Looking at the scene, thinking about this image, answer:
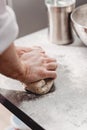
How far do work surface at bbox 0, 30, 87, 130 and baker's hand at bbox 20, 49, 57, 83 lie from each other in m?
0.04

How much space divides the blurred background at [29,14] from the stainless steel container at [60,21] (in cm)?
21

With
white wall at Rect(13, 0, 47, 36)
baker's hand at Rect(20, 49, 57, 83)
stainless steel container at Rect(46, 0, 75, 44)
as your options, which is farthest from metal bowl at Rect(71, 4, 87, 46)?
white wall at Rect(13, 0, 47, 36)

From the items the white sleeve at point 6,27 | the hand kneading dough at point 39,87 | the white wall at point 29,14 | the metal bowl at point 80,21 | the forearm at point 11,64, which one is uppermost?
the white sleeve at point 6,27

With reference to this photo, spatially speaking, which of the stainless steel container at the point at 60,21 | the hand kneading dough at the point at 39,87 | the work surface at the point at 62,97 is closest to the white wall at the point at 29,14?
the stainless steel container at the point at 60,21

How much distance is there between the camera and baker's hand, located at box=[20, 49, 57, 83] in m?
0.77

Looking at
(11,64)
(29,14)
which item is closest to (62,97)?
(11,64)

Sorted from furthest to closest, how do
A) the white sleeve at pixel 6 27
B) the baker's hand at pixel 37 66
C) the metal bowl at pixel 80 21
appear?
the metal bowl at pixel 80 21 < the baker's hand at pixel 37 66 < the white sleeve at pixel 6 27

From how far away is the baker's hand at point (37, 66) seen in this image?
0.77 metres

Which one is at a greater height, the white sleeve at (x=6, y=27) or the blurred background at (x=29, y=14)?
the white sleeve at (x=6, y=27)

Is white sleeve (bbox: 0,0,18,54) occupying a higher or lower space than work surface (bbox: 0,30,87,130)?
higher

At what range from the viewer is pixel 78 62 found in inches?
35.4

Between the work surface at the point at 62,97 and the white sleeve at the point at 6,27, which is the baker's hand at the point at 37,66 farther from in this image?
the white sleeve at the point at 6,27

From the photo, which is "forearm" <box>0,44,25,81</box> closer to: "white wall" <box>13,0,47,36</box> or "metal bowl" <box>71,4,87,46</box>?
"metal bowl" <box>71,4,87,46</box>

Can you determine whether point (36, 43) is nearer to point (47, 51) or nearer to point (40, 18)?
point (47, 51)
